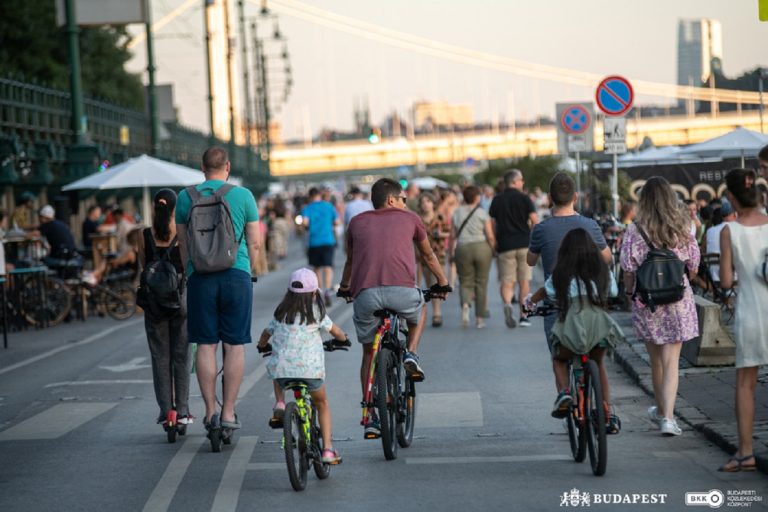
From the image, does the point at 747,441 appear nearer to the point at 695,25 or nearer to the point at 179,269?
the point at 179,269

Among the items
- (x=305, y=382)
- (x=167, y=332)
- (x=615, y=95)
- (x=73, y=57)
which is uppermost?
(x=73, y=57)

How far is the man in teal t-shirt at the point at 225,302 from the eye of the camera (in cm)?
974

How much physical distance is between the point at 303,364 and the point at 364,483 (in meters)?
0.73

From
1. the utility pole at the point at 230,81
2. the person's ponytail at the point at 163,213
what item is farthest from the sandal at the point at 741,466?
the utility pole at the point at 230,81

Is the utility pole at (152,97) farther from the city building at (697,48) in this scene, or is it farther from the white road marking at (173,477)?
the white road marking at (173,477)

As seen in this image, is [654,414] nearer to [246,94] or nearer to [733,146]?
[733,146]

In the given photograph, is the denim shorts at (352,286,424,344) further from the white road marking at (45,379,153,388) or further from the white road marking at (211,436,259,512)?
the white road marking at (45,379,153,388)

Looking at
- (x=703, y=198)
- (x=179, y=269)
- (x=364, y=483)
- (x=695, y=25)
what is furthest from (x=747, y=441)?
(x=695, y=25)

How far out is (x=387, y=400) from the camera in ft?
29.7

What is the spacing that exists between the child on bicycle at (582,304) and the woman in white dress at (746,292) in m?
0.71

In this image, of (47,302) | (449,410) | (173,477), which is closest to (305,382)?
(173,477)

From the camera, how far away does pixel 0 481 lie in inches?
352

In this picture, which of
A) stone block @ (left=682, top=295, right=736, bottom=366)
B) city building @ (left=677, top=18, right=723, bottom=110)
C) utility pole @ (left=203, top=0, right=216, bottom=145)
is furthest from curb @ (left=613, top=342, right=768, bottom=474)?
utility pole @ (left=203, top=0, right=216, bottom=145)

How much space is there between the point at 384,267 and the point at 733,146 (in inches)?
705
